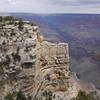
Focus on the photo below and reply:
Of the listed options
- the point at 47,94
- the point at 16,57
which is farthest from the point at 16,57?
the point at 47,94

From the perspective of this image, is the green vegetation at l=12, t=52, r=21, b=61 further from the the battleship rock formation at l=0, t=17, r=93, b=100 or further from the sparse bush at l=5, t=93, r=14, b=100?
the sparse bush at l=5, t=93, r=14, b=100

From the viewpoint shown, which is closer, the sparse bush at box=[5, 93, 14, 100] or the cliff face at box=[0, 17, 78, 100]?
the sparse bush at box=[5, 93, 14, 100]

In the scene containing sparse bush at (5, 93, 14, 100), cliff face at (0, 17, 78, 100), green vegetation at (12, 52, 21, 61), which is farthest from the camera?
green vegetation at (12, 52, 21, 61)

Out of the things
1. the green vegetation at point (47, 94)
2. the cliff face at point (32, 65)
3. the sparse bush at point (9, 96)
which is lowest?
the green vegetation at point (47, 94)

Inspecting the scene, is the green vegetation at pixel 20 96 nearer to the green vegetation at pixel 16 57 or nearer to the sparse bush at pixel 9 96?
the sparse bush at pixel 9 96

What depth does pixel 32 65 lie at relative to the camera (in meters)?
44.0

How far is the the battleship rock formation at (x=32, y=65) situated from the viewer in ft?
143

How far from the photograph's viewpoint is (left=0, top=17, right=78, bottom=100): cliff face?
43.5 meters

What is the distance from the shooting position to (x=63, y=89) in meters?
49.0

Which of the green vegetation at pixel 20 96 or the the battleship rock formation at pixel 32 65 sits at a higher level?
the the battleship rock formation at pixel 32 65

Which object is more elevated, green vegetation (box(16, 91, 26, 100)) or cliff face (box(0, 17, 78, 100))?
cliff face (box(0, 17, 78, 100))

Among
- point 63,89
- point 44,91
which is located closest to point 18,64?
point 44,91

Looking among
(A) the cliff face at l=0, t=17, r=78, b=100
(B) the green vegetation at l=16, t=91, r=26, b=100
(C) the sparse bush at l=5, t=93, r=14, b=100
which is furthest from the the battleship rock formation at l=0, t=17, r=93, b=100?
(C) the sparse bush at l=5, t=93, r=14, b=100

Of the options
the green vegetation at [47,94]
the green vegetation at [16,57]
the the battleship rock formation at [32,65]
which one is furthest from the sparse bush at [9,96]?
the green vegetation at [47,94]
